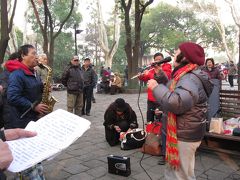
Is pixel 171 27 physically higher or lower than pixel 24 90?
higher

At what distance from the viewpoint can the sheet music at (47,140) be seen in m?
1.68

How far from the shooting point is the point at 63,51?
99.4 feet

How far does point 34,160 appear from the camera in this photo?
166 cm

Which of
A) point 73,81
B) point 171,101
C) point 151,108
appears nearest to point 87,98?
point 73,81

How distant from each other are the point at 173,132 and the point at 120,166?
1.90m

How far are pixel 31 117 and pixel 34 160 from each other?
7.14ft

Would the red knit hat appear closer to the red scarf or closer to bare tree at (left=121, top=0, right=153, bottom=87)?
the red scarf

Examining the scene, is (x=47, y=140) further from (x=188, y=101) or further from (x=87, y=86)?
(x=87, y=86)

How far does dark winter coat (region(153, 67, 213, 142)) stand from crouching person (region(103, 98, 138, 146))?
3.34m

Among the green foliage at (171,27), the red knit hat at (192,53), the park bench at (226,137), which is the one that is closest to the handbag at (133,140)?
the park bench at (226,137)

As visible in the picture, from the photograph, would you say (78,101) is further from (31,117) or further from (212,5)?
(212,5)

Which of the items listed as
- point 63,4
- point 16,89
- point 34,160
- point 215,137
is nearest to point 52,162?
point 16,89

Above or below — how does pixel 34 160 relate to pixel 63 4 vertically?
below

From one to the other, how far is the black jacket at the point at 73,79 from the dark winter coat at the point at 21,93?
5.04 meters
